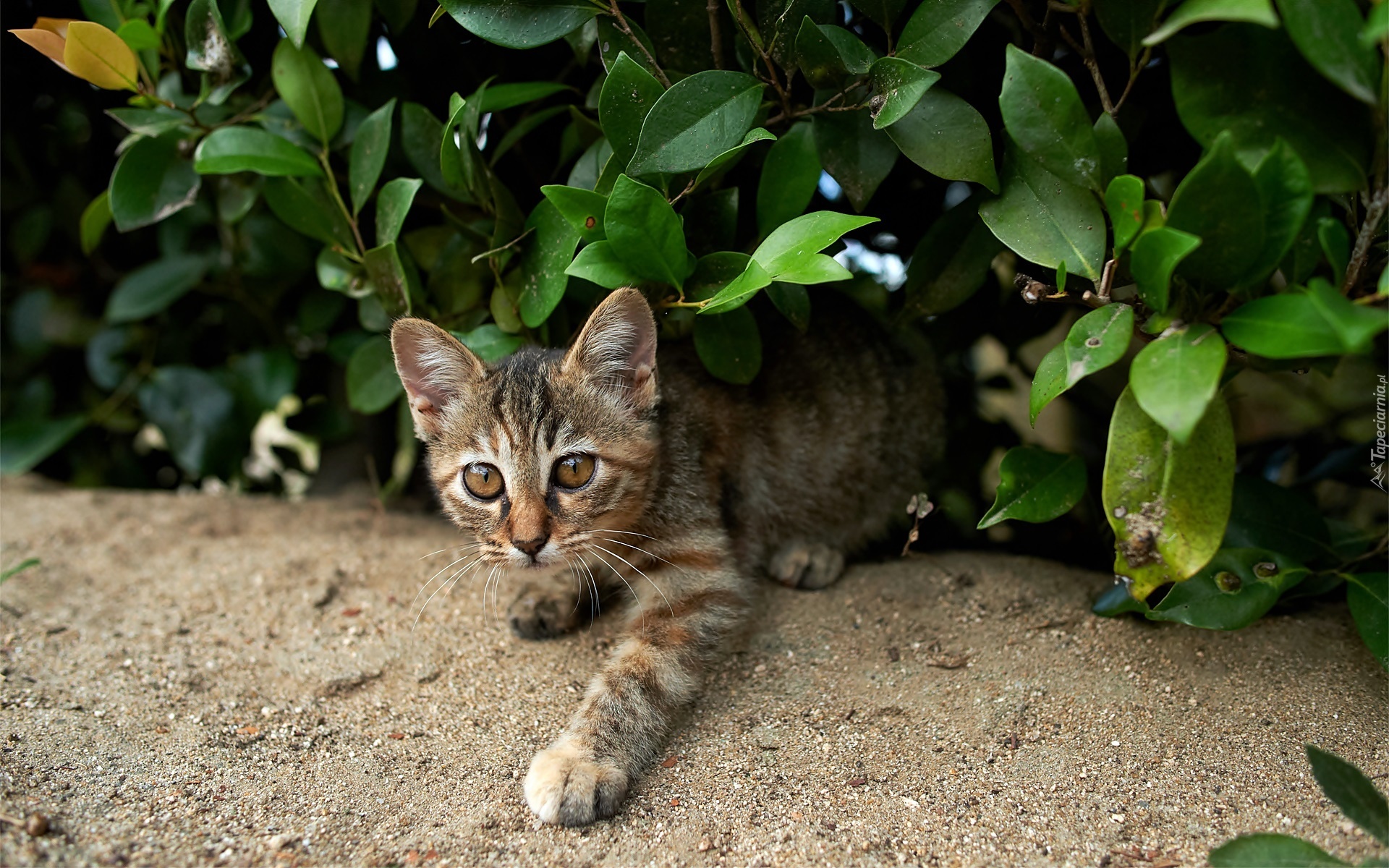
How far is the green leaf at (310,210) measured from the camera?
96.4 inches

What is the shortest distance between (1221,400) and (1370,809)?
2.41 ft

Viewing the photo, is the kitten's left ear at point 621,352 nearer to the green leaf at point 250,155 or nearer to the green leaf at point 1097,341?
the green leaf at point 250,155

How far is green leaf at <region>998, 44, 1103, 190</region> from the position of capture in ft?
5.70

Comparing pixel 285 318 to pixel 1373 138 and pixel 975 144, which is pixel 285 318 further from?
pixel 1373 138

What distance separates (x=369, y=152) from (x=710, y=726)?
168 cm

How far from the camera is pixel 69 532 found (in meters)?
3.10

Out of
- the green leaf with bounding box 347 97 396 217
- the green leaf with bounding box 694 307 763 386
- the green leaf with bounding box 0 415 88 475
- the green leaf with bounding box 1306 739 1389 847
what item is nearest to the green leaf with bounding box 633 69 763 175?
the green leaf with bounding box 694 307 763 386

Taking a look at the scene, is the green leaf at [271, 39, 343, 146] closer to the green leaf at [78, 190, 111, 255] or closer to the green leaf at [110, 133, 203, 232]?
the green leaf at [110, 133, 203, 232]

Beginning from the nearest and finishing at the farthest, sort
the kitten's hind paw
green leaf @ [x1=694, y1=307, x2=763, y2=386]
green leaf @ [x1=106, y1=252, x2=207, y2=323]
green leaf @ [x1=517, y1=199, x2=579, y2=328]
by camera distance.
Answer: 1. green leaf @ [x1=517, y1=199, x2=579, y2=328]
2. green leaf @ [x1=694, y1=307, x2=763, y2=386]
3. the kitten's hind paw
4. green leaf @ [x1=106, y1=252, x2=207, y2=323]

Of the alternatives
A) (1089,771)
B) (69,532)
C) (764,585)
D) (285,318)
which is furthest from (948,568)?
(69,532)

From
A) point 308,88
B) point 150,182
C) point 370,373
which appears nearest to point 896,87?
point 308,88

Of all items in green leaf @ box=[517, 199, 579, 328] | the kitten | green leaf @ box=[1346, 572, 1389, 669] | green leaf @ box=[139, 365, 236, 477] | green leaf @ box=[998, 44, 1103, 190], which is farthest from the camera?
green leaf @ box=[139, 365, 236, 477]

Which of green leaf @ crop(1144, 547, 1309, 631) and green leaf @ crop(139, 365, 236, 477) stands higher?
green leaf @ crop(139, 365, 236, 477)

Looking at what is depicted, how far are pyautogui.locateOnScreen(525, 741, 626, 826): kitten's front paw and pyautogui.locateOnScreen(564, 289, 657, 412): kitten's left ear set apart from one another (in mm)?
909
